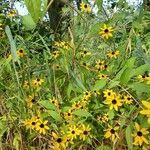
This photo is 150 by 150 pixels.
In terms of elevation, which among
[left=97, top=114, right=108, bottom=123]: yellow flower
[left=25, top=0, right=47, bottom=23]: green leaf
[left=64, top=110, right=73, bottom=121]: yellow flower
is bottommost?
[left=97, top=114, right=108, bottom=123]: yellow flower

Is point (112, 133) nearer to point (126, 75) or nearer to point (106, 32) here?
point (126, 75)

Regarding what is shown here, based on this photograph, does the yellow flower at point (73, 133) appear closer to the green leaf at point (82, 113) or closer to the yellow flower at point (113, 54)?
the green leaf at point (82, 113)

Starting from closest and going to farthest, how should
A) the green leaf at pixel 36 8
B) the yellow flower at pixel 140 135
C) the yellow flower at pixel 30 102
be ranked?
the green leaf at pixel 36 8
the yellow flower at pixel 140 135
the yellow flower at pixel 30 102

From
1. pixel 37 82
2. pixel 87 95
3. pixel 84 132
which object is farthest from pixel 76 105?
pixel 37 82

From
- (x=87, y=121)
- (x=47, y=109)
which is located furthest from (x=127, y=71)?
(x=47, y=109)

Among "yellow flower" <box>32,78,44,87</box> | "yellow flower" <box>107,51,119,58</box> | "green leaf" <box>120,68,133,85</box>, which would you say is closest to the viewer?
"green leaf" <box>120,68,133,85</box>

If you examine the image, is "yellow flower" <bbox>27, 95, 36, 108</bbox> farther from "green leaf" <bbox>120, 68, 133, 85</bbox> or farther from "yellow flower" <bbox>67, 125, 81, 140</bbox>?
"green leaf" <bbox>120, 68, 133, 85</bbox>

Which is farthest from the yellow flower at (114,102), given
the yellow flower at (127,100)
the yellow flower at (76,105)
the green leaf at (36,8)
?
the green leaf at (36,8)

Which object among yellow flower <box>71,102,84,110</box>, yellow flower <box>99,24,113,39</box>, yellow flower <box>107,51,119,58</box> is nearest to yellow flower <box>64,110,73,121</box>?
yellow flower <box>71,102,84,110</box>

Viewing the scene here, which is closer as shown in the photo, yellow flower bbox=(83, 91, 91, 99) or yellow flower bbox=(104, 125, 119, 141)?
yellow flower bbox=(104, 125, 119, 141)

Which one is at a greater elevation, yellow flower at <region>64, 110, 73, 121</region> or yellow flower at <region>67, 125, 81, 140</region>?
yellow flower at <region>64, 110, 73, 121</region>

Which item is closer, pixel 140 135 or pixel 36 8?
pixel 36 8

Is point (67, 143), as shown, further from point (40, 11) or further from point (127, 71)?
point (40, 11)

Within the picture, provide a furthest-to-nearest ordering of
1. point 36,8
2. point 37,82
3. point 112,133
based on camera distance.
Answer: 1. point 37,82
2. point 112,133
3. point 36,8
